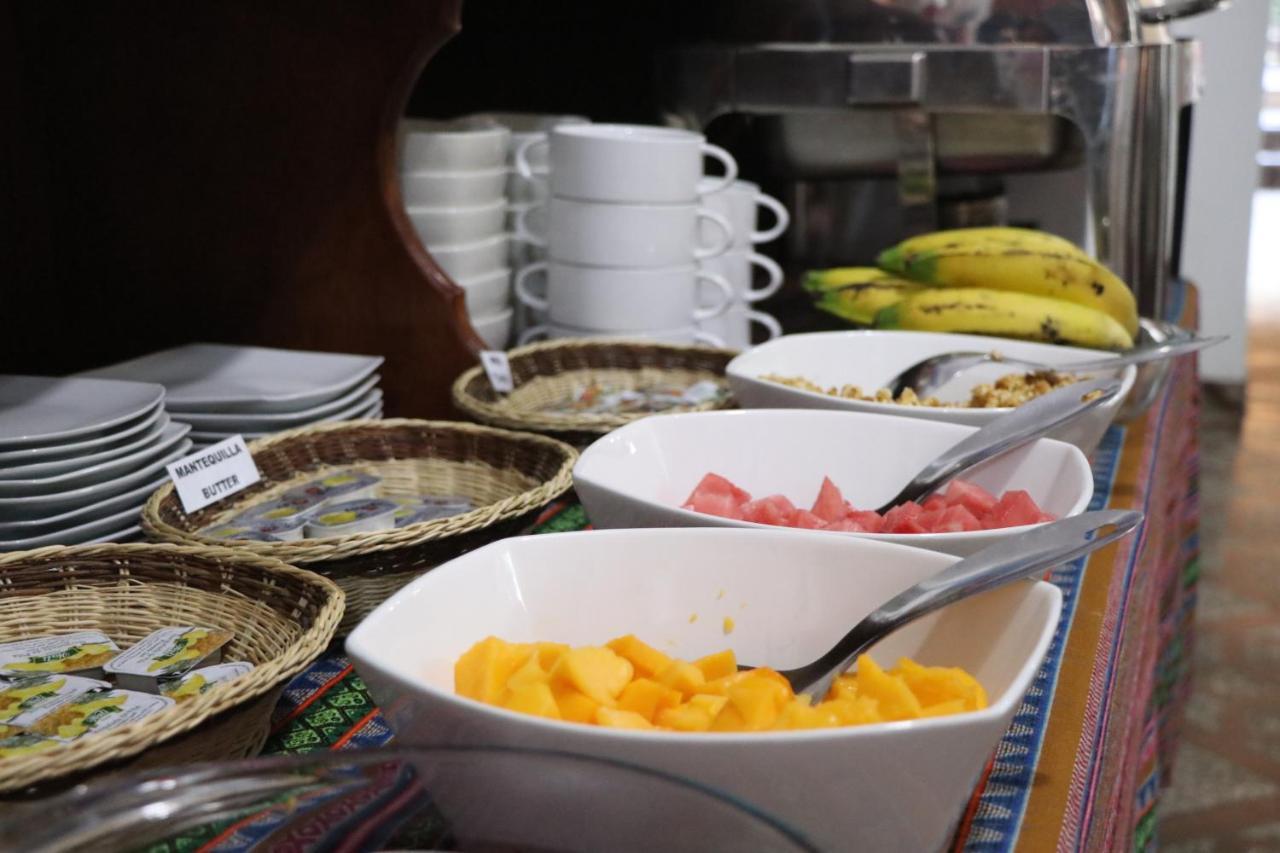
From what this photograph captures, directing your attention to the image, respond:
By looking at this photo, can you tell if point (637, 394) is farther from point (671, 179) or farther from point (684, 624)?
point (684, 624)

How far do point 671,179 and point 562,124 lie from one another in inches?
9.4

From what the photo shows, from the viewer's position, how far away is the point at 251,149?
3.75ft

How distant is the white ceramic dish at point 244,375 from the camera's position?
984 millimetres

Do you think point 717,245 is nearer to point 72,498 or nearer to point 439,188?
point 439,188

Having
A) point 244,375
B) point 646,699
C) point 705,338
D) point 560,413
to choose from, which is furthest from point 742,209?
point 646,699

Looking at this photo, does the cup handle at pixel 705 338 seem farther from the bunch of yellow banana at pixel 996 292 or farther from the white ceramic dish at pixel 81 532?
the white ceramic dish at pixel 81 532

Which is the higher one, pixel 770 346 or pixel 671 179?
pixel 671 179

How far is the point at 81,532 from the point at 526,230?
72cm

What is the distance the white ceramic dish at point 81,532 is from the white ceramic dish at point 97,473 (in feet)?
0.08

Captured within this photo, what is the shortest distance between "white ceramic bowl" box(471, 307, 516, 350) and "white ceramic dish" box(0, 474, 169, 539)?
1.65 feet

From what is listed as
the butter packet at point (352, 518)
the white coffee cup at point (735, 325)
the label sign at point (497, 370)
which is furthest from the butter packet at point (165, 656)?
the white coffee cup at point (735, 325)

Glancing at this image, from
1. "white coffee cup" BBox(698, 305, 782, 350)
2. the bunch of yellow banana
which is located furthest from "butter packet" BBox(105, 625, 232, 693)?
"white coffee cup" BBox(698, 305, 782, 350)

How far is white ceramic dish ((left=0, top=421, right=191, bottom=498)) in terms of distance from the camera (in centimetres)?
79

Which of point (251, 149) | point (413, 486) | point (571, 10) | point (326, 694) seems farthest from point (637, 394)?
point (571, 10)
